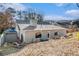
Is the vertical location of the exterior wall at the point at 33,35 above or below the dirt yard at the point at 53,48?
above

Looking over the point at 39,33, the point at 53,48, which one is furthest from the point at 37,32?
the point at 53,48

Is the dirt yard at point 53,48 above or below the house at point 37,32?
below

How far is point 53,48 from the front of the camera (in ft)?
8.87

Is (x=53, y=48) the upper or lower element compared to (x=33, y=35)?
lower

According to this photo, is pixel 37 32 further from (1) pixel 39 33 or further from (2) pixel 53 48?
(2) pixel 53 48

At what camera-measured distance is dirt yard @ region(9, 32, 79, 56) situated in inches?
106

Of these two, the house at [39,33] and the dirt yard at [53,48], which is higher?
the house at [39,33]

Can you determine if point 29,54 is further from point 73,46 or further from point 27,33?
point 73,46

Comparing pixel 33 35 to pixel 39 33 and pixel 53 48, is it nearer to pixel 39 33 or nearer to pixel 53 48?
pixel 39 33

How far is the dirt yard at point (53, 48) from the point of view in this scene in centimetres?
269

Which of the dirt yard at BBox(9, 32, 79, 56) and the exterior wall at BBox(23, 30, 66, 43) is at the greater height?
the exterior wall at BBox(23, 30, 66, 43)

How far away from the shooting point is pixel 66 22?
8.95ft

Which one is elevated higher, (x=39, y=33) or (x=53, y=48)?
(x=39, y=33)

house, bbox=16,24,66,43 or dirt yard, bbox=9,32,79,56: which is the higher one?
house, bbox=16,24,66,43
